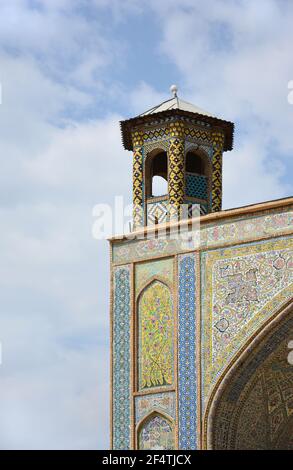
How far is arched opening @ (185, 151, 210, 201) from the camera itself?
17.8 m

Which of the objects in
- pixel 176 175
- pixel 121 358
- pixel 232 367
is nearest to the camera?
pixel 232 367

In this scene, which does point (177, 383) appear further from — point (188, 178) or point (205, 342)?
point (188, 178)

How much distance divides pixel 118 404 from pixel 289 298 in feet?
9.13

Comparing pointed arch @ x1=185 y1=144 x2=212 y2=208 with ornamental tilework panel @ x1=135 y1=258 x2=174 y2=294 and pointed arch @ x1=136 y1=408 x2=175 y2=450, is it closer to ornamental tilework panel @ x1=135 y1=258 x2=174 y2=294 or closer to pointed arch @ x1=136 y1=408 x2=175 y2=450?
ornamental tilework panel @ x1=135 y1=258 x2=174 y2=294

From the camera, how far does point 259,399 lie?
16.4m

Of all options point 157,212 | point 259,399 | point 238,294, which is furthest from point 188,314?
point 157,212

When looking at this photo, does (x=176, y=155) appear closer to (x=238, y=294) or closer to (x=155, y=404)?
(x=238, y=294)

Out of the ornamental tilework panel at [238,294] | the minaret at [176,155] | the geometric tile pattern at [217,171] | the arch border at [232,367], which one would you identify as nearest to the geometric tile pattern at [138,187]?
the minaret at [176,155]

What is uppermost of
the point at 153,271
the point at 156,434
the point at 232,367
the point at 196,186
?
the point at 196,186

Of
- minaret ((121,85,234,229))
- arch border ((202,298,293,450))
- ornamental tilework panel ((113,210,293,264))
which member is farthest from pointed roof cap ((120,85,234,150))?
arch border ((202,298,293,450))

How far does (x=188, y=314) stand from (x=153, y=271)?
2.82 feet

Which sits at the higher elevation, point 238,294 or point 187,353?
point 238,294

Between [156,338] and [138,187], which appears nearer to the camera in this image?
[156,338]

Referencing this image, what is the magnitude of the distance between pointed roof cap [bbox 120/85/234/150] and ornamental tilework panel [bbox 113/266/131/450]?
214 cm
